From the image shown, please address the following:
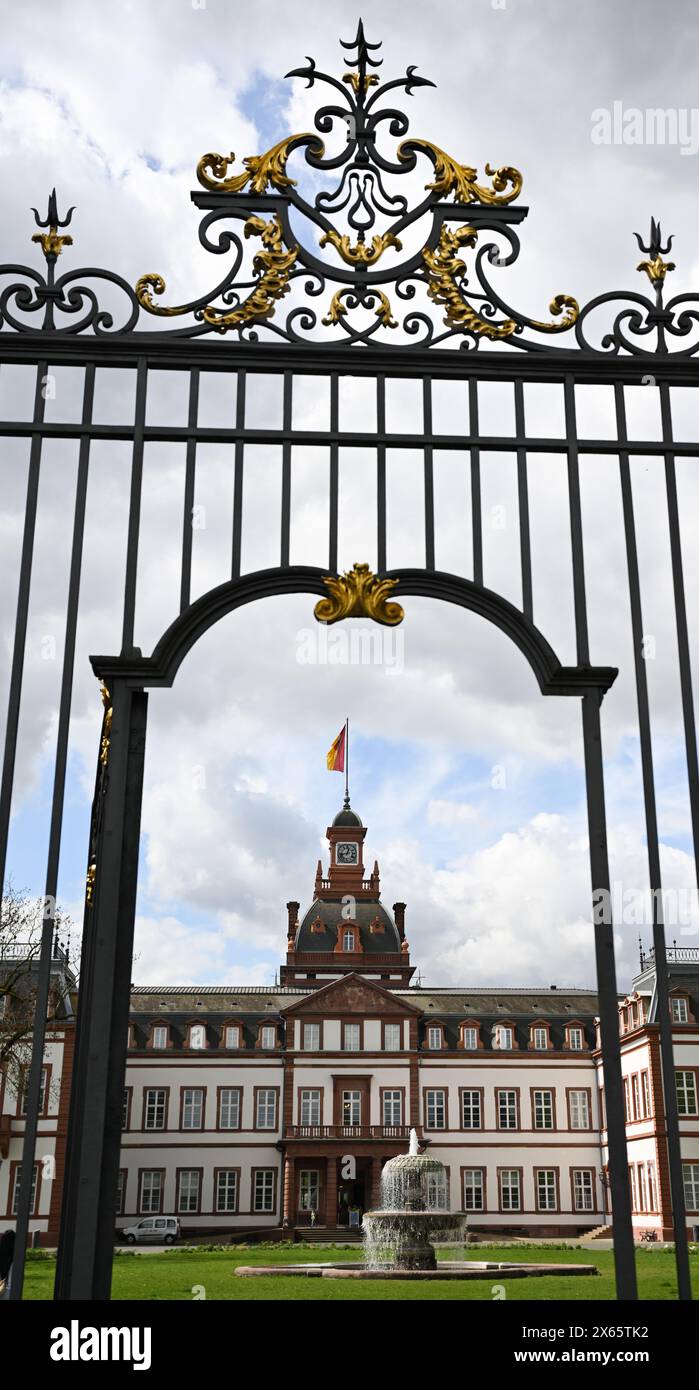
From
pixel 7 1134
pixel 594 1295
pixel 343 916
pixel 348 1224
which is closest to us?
pixel 594 1295

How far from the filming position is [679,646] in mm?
5059

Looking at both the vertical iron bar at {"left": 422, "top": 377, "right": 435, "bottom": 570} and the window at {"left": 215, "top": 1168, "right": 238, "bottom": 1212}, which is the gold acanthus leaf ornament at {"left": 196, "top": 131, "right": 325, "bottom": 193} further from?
the window at {"left": 215, "top": 1168, "right": 238, "bottom": 1212}

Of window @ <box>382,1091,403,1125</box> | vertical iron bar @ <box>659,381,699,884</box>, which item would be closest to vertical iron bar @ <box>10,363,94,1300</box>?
vertical iron bar @ <box>659,381,699,884</box>

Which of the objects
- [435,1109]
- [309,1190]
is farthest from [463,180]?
[435,1109]

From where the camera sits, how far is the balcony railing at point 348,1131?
43938 millimetres

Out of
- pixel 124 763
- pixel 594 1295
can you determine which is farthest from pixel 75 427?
pixel 594 1295

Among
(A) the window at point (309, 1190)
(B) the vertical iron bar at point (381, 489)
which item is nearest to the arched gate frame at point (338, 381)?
(B) the vertical iron bar at point (381, 489)

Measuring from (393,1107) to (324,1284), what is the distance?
1057 inches

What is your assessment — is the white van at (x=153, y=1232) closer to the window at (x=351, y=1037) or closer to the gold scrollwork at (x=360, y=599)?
the window at (x=351, y=1037)

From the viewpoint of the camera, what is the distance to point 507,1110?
151ft

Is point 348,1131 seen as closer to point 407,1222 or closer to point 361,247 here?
point 407,1222

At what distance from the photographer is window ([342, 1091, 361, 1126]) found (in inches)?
1766

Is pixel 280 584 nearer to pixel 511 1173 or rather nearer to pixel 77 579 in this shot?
pixel 77 579
